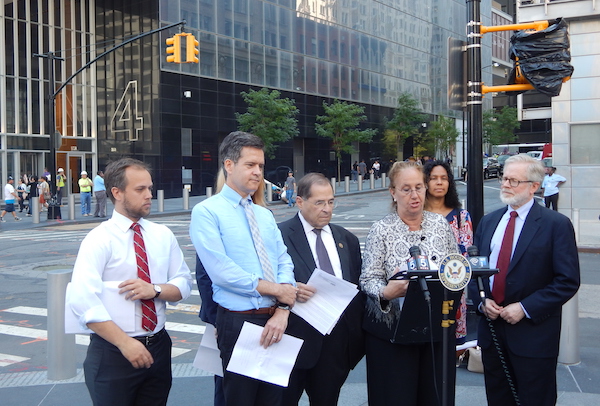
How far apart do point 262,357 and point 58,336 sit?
124 inches

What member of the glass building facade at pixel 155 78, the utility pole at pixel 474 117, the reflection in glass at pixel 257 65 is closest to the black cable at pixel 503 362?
the utility pole at pixel 474 117

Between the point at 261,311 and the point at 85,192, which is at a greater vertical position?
the point at 85,192

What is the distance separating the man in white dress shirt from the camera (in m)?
3.13

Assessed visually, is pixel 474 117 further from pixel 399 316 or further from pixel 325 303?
pixel 325 303

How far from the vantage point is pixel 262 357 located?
11.4ft

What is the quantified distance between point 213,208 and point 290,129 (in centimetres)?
3708

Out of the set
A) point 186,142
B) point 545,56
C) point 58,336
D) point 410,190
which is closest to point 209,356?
point 410,190

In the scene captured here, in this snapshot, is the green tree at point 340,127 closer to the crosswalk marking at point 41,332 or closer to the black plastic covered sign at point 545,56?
the crosswalk marking at point 41,332

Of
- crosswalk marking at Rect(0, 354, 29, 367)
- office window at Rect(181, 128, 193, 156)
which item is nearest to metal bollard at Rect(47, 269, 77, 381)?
crosswalk marking at Rect(0, 354, 29, 367)

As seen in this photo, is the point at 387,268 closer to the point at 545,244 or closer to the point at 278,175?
the point at 545,244

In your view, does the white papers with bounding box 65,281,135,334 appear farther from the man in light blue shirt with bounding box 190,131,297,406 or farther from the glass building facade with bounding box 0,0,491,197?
the glass building facade with bounding box 0,0,491,197

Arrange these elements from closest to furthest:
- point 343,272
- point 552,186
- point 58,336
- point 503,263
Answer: point 503,263 < point 343,272 < point 58,336 < point 552,186

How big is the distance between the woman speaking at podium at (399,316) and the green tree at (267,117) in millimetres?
34323

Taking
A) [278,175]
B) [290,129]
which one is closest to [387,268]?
[290,129]
